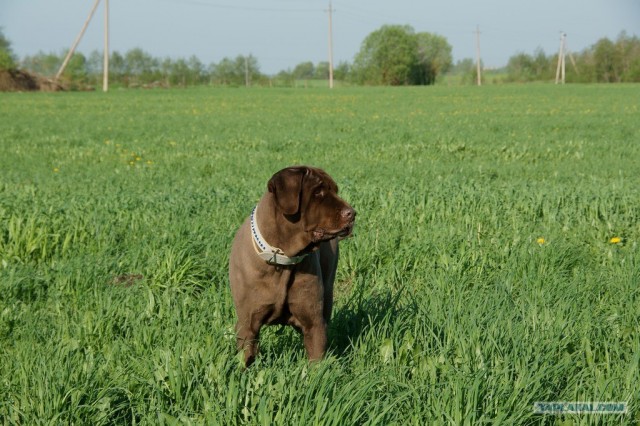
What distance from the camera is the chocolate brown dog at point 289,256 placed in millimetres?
3092

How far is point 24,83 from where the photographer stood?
49625mm

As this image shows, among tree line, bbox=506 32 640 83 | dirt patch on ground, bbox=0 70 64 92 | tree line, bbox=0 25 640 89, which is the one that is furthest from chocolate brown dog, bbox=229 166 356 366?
tree line, bbox=506 32 640 83

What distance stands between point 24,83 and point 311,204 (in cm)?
5232

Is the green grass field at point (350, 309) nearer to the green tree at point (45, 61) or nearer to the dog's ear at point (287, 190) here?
the dog's ear at point (287, 190)

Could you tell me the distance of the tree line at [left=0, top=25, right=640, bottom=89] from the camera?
85.8 meters

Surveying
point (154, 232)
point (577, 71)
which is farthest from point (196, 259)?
point (577, 71)

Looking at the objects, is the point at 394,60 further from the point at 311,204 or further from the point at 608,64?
the point at 311,204

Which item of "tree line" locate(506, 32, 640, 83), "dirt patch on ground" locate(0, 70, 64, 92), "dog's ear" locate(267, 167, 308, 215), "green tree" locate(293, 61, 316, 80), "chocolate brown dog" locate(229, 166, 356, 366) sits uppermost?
"green tree" locate(293, 61, 316, 80)

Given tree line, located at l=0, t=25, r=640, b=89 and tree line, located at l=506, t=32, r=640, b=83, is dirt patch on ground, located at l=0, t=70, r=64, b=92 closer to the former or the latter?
tree line, located at l=0, t=25, r=640, b=89

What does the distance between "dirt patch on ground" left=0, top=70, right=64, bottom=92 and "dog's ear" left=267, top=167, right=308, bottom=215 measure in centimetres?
5122

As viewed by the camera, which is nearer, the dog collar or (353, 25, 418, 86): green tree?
the dog collar

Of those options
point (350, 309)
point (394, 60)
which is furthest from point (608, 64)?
point (350, 309)

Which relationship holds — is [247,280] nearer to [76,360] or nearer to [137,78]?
[76,360]

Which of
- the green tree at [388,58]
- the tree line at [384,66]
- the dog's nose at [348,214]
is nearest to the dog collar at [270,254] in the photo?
→ the dog's nose at [348,214]
